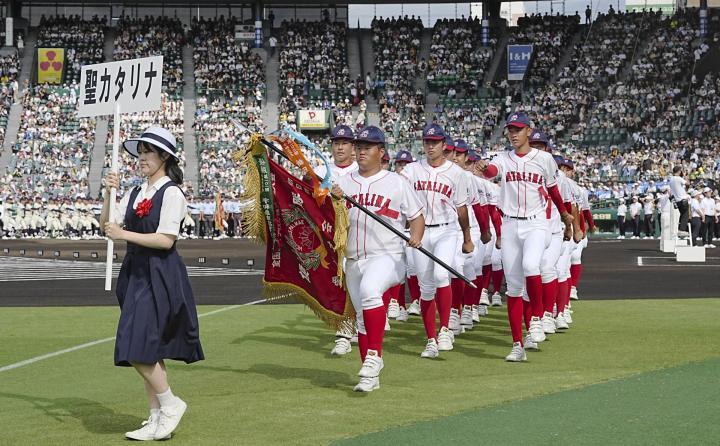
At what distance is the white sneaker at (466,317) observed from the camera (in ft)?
46.1

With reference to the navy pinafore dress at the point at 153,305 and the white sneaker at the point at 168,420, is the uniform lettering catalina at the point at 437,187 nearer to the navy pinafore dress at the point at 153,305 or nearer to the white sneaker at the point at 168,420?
the navy pinafore dress at the point at 153,305

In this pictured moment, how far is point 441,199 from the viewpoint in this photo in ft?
39.9

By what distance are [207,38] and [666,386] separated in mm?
57590

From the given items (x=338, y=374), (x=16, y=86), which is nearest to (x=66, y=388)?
(x=338, y=374)

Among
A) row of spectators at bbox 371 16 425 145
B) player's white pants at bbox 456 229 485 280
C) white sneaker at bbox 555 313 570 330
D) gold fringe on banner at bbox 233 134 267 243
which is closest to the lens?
gold fringe on banner at bbox 233 134 267 243

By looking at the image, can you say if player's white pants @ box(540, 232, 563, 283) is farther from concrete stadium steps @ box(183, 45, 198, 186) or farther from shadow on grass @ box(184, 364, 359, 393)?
concrete stadium steps @ box(183, 45, 198, 186)

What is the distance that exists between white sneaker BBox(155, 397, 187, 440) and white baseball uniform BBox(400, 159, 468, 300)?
15.9 ft

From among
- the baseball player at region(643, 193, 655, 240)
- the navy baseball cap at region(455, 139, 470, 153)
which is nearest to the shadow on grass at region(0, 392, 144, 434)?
the navy baseball cap at region(455, 139, 470, 153)

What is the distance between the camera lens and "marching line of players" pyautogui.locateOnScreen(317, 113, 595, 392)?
988cm

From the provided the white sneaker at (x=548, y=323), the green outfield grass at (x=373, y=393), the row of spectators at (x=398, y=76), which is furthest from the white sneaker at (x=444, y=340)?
the row of spectators at (x=398, y=76)

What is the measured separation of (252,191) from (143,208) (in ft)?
12.0

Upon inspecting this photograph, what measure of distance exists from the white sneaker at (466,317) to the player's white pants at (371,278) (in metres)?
4.08

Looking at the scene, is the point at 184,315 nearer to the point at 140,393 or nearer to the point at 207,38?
the point at 140,393

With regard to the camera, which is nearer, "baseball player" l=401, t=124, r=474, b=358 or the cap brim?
the cap brim
